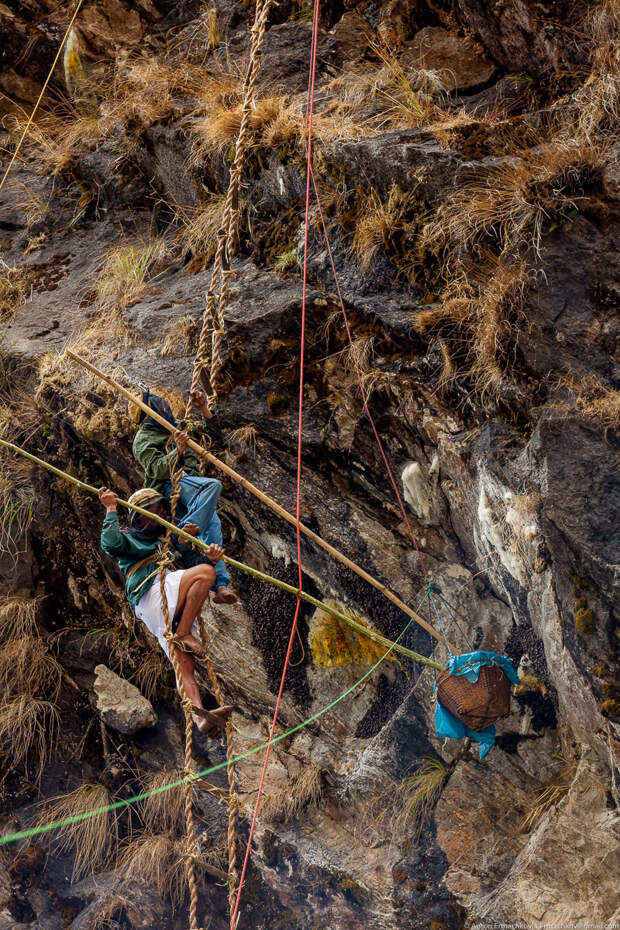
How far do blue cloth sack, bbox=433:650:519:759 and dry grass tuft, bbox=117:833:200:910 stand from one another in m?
3.10

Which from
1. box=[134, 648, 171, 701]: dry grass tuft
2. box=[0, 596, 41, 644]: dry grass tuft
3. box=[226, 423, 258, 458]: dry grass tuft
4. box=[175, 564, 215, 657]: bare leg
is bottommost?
box=[134, 648, 171, 701]: dry grass tuft

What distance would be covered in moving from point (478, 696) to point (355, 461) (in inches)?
67.9

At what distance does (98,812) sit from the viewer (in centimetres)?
623

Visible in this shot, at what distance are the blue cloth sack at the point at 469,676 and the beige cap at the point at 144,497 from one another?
6.47 feet

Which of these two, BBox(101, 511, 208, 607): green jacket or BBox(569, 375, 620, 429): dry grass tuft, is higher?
BBox(101, 511, 208, 607): green jacket

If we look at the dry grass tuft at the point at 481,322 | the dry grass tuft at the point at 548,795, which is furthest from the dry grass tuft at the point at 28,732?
the dry grass tuft at the point at 481,322

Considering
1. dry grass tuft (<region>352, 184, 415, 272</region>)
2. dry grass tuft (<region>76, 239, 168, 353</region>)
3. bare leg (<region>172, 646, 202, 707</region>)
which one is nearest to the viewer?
bare leg (<region>172, 646, 202, 707</region>)

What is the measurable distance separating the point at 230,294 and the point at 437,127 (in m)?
1.91

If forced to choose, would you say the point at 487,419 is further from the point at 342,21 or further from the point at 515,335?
the point at 342,21

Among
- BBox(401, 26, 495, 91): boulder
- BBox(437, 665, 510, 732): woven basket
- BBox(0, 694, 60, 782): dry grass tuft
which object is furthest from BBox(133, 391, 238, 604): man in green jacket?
BBox(401, 26, 495, 91): boulder

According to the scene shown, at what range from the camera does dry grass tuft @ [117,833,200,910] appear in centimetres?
589

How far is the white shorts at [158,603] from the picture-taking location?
4.26 m

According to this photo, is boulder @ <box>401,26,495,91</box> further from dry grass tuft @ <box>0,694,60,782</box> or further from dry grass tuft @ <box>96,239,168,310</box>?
dry grass tuft @ <box>0,694,60,782</box>

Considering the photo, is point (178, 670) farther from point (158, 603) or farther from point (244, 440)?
point (244, 440)
